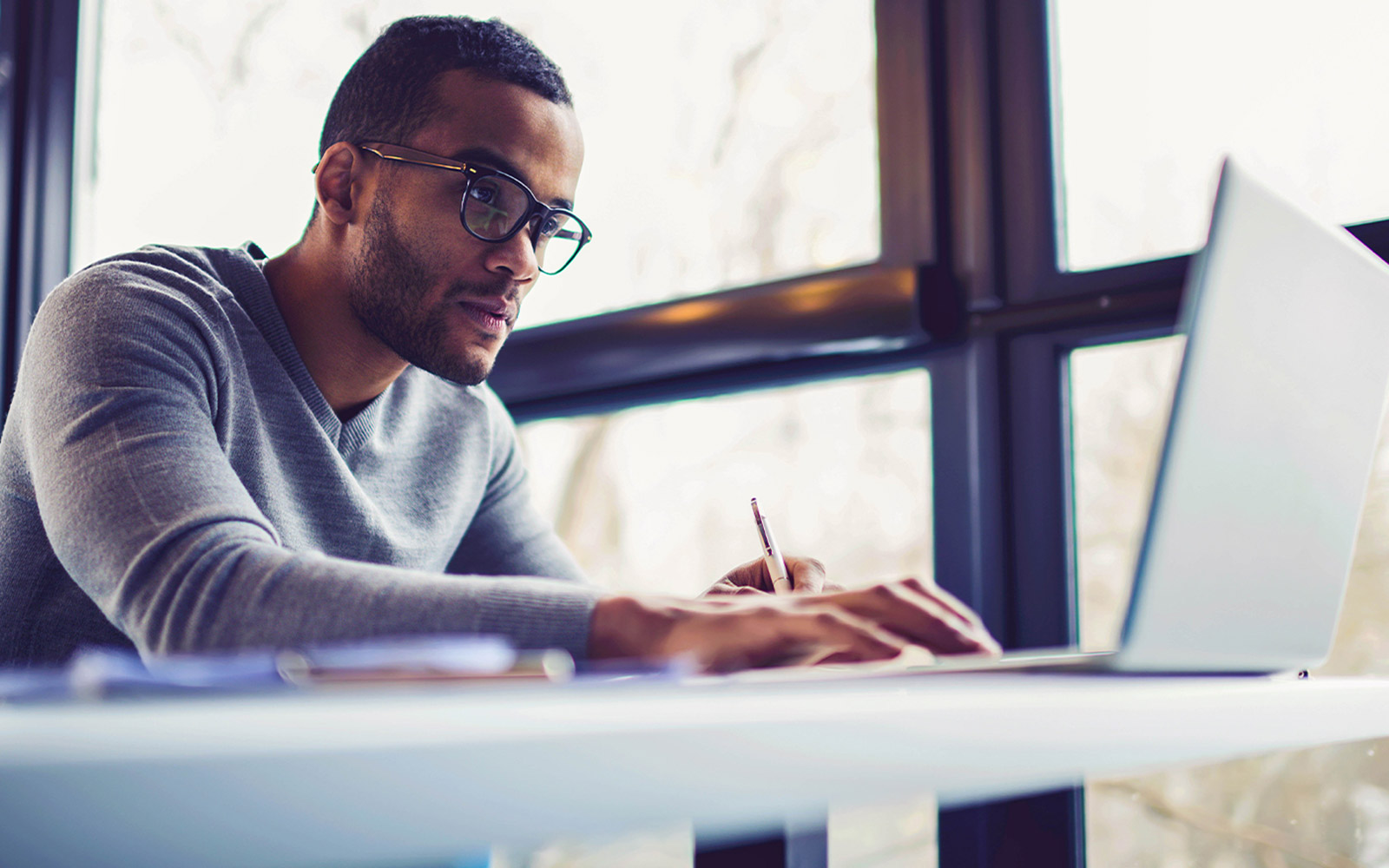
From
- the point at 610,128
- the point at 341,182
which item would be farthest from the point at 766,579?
the point at 610,128

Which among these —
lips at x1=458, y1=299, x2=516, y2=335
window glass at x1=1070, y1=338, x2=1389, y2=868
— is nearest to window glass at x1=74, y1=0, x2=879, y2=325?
window glass at x1=1070, y1=338, x2=1389, y2=868

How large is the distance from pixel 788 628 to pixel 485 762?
0.93 feet

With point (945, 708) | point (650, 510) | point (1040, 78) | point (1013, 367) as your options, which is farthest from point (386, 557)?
point (1040, 78)

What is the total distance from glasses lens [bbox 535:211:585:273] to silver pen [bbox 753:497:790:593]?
417 millimetres

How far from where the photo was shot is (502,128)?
4.00 ft

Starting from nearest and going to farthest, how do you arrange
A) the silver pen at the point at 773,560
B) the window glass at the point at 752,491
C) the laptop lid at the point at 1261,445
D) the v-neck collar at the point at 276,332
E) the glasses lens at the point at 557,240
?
the laptop lid at the point at 1261,445 < the silver pen at the point at 773,560 < the v-neck collar at the point at 276,332 < the glasses lens at the point at 557,240 < the window glass at the point at 752,491

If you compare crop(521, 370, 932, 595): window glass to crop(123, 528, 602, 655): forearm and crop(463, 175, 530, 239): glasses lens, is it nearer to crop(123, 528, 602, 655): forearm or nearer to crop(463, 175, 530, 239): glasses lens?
crop(463, 175, 530, 239): glasses lens

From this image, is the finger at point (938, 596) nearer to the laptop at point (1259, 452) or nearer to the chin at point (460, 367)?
the laptop at point (1259, 452)

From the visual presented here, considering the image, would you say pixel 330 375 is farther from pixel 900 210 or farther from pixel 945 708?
pixel 945 708

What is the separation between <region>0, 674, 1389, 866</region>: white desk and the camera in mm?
258

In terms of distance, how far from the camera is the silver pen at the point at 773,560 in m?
1.03

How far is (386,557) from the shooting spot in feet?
4.06

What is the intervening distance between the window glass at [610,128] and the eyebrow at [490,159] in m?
Answer: 0.57

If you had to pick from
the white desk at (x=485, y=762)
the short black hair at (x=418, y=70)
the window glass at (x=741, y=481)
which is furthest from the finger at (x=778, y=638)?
the window glass at (x=741, y=481)
